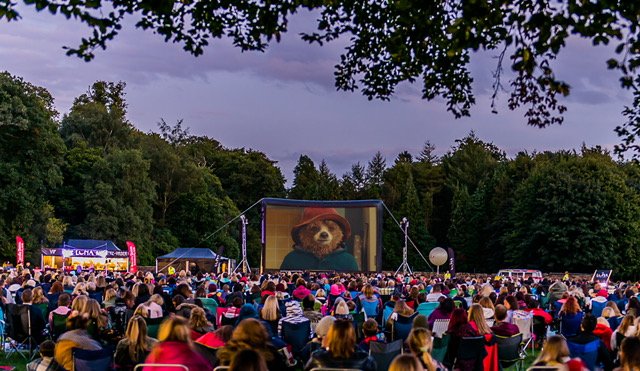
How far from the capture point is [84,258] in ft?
119

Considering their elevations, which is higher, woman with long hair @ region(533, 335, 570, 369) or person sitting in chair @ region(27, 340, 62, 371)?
woman with long hair @ region(533, 335, 570, 369)

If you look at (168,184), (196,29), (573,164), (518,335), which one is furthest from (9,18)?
(168,184)

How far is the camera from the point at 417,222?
65.5 metres

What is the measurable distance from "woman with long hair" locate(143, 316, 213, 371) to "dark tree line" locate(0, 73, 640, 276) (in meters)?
39.4

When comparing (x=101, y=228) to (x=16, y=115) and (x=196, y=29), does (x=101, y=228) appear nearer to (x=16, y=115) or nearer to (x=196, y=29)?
(x=16, y=115)

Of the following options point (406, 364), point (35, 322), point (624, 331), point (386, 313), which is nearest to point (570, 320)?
point (624, 331)

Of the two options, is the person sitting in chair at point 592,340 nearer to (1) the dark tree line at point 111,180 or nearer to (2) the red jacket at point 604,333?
(2) the red jacket at point 604,333

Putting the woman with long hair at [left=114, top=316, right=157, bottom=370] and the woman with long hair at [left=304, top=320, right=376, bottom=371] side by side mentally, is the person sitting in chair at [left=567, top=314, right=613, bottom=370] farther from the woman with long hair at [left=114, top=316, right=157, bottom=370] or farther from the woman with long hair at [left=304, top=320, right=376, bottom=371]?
the woman with long hair at [left=114, top=316, right=157, bottom=370]

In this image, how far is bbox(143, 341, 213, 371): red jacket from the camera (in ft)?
22.1

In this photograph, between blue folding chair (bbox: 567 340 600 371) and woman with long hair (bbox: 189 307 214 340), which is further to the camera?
woman with long hair (bbox: 189 307 214 340)

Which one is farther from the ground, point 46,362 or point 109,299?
point 109,299

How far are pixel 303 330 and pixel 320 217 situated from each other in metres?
30.1

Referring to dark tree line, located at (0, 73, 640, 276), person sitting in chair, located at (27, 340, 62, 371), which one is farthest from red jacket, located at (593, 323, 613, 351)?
dark tree line, located at (0, 73, 640, 276)

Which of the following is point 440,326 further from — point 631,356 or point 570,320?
point 631,356
